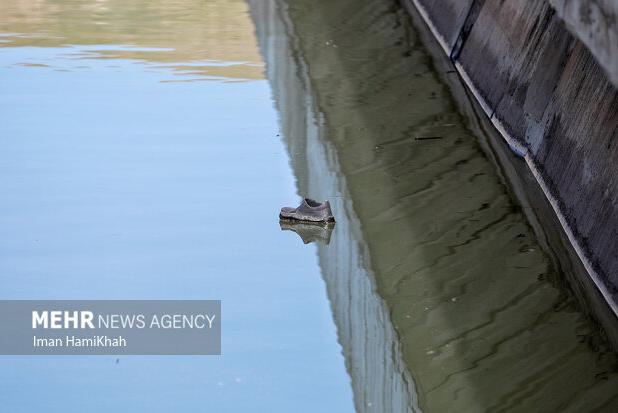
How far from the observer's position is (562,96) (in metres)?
6.86

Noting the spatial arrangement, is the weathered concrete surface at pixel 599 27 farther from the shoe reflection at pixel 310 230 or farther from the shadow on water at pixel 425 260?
the shoe reflection at pixel 310 230

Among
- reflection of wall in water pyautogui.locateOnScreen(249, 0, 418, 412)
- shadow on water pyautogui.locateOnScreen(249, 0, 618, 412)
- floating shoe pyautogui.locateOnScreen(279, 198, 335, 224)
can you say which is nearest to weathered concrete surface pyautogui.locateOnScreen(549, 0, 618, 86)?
shadow on water pyautogui.locateOnScreen(249, 0, 618, 412)

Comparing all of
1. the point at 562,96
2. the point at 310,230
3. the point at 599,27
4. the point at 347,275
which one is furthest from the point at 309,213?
the point at 599,27

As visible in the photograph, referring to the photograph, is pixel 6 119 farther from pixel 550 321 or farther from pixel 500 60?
pixel 550 321

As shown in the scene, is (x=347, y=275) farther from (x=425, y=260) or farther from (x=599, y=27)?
(x=599, y=27)

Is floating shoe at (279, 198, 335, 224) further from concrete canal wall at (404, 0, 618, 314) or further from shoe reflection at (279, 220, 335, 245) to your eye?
concrete canal wall at (404, 0, 618, 314)

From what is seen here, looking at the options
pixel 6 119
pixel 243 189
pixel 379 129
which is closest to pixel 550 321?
pixel 243 189

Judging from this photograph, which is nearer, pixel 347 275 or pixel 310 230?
pixel 347 275

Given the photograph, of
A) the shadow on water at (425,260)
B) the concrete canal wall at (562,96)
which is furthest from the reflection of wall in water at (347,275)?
the concrete canal wall at (562,96)

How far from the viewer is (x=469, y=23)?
368 inches

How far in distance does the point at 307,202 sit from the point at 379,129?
5.28ft

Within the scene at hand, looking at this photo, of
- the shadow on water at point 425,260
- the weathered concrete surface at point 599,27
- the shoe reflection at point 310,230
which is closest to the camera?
the shadow on water at point 425,260

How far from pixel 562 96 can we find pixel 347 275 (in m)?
1.60

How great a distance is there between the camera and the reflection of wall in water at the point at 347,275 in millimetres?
4848
